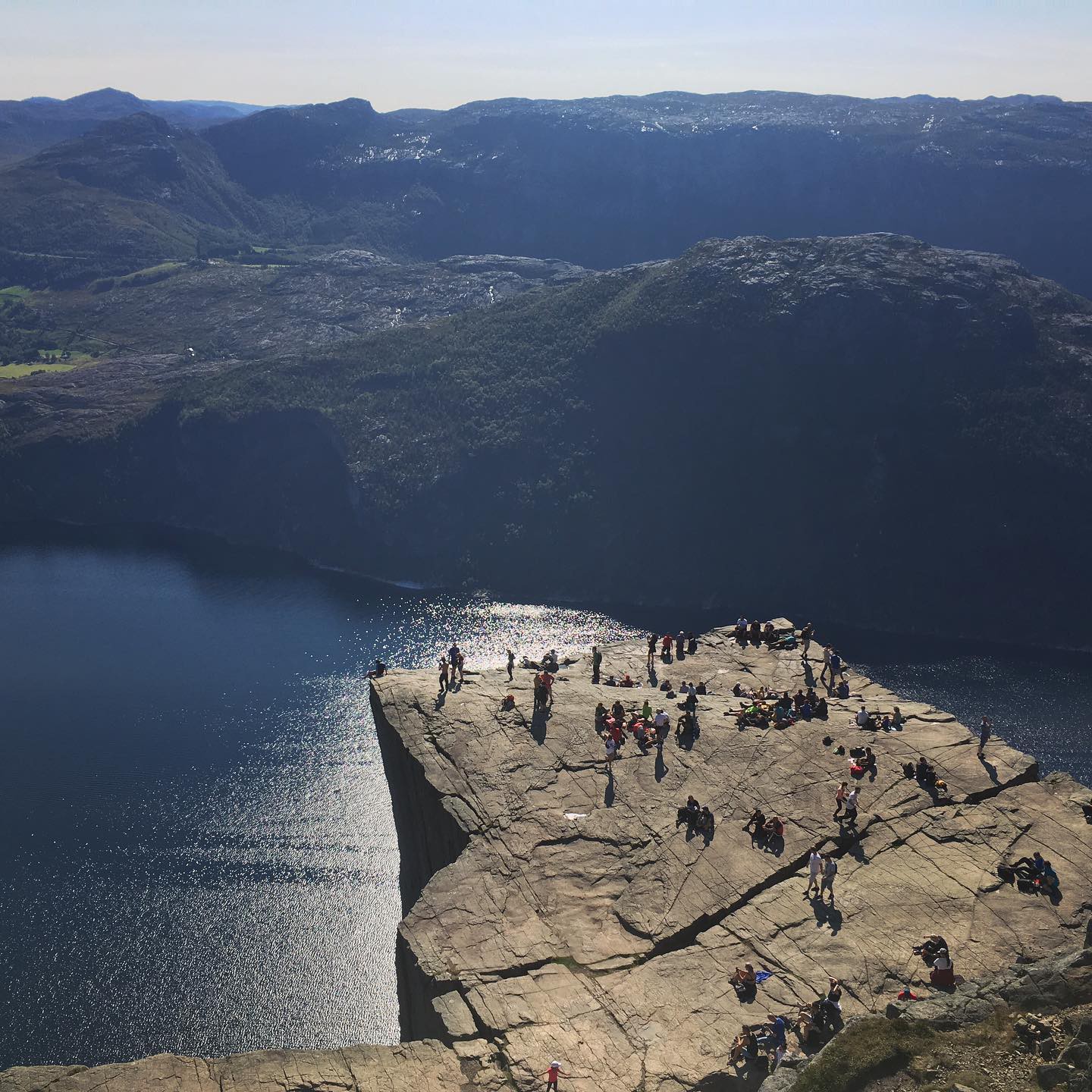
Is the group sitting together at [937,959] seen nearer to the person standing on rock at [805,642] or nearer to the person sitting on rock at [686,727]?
the person sitting on rock at [686,727]

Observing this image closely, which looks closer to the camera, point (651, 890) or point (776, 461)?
point (651, 890)

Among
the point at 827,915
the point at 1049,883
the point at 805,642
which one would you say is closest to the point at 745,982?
the point at 827,915

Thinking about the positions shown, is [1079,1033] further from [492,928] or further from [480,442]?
[480,442]

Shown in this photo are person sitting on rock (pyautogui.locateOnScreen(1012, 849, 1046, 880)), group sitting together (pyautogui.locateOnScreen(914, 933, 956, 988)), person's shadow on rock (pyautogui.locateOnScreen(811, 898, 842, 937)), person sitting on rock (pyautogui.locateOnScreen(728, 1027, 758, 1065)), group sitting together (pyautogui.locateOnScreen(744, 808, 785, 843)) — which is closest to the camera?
person sitting on rock (pyautogui.locateOnScreen(728, 1027, 758, 1065))

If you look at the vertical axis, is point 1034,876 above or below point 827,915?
above

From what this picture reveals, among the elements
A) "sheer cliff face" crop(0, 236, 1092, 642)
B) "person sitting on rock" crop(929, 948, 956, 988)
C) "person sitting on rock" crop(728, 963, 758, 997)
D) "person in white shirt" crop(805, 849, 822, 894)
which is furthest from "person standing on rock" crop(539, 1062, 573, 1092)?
"sheer cliff face" crop(0, 236, 1092, 642)

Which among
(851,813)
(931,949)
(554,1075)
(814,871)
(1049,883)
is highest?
(851,813)

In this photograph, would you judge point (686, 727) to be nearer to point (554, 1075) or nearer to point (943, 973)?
point (943, 973)

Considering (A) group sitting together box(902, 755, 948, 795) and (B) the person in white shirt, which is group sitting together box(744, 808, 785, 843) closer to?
(B) the person in white shirt
